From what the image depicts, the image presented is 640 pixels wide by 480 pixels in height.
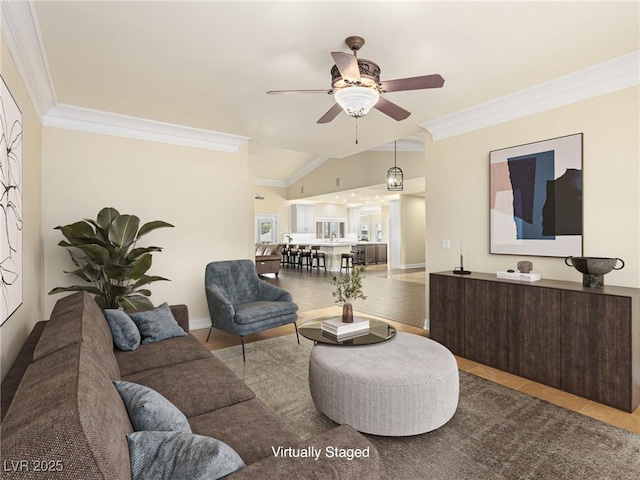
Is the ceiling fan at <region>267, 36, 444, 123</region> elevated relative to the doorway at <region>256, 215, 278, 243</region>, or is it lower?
elevated

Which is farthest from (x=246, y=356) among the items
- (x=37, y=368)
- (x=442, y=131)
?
(x=442, y=131)

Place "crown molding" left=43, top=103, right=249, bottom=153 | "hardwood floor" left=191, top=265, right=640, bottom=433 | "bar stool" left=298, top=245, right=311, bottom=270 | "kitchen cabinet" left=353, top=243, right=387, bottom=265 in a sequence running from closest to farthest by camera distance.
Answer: "hardwood floor" left=191, top=265, right=640, bottom=433, "crown molding" left=43, top=103, right=249, bottom=153, "bar stool" left=298, top=245, right=311, bottom=270, "kitchen cabinet" left=353, top=243, right=387, bottom=265

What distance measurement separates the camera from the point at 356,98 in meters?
2.55

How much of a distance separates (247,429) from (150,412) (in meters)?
0.46

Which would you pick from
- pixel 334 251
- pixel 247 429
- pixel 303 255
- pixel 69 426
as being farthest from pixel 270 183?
pixel 69 426

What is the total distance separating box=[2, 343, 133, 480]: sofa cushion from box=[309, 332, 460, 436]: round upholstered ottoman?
141cm

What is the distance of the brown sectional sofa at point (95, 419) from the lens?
2.55 feet

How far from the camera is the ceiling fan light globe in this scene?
2.53m

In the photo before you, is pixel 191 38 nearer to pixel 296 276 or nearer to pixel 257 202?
pixel 296 276

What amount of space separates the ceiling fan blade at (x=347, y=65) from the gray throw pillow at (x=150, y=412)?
2013 millimetres

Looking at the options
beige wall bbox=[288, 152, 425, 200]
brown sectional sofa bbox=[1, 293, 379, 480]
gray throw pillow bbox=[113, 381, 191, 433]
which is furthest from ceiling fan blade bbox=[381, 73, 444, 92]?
beige wall bbox=[288, 152, 425, 200]

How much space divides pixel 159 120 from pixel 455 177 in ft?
12.3

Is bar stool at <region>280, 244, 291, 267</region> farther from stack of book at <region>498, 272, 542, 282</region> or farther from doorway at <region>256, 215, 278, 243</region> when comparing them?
stack of book at <region>498, 272, 542, 282</region>

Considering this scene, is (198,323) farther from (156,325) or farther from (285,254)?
(285,254)
